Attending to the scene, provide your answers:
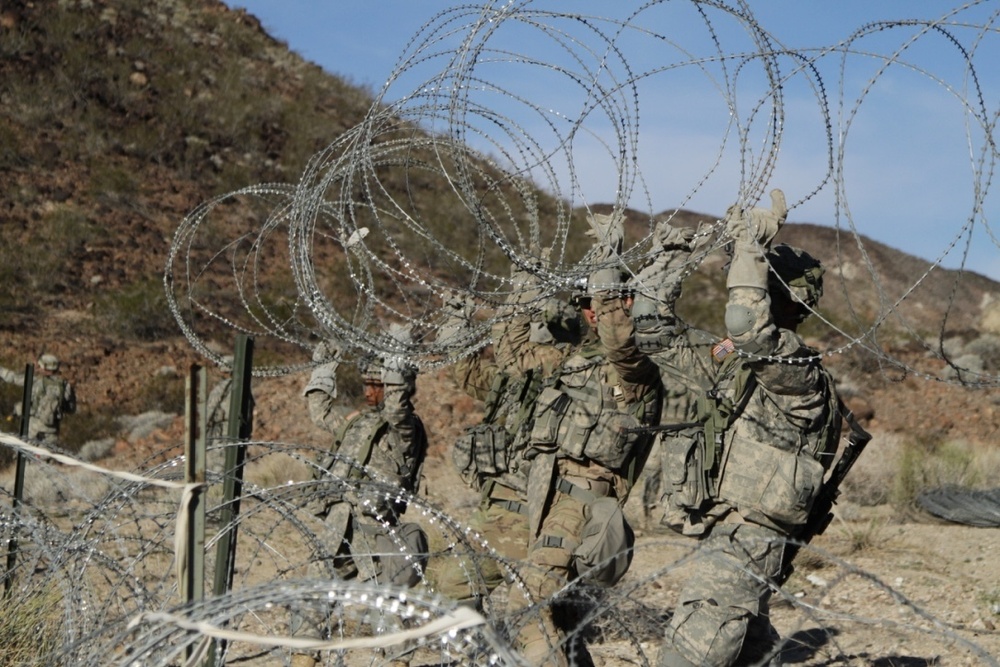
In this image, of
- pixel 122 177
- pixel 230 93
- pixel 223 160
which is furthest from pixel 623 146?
pixel 230 93

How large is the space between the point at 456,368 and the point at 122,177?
19213 millimetres

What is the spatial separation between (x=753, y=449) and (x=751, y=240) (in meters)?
0.90

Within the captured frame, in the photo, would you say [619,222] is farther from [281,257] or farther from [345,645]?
[281,257]

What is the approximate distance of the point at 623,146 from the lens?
6.39 m

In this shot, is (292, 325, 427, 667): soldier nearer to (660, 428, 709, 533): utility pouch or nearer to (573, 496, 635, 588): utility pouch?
(573, 496, 635, 588): utility pouch

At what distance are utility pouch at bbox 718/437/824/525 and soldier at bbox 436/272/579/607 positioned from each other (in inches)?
52.1

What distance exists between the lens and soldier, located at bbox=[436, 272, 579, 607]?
6832mm

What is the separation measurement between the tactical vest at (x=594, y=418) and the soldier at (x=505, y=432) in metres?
0.41

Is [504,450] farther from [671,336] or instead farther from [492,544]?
[671,336]

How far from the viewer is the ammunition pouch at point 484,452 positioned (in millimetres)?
7355

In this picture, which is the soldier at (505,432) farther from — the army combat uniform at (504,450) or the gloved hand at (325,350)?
the gloved hand at (325,350)

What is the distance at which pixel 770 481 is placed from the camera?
561cm

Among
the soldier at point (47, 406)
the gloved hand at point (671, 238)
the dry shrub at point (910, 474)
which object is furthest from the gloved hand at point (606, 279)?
the soldier at point (47, 406)

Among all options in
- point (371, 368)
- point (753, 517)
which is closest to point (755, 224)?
point (753, 517)
